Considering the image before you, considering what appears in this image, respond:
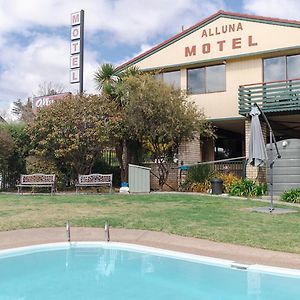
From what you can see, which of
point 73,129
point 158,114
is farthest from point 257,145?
point 73,129

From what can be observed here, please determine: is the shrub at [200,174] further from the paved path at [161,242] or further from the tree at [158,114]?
the paved path at [161,242]

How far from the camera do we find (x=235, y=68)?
74.1 feet

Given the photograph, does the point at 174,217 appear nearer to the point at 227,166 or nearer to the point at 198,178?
the point at 198,178

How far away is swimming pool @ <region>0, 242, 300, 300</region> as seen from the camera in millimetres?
6281

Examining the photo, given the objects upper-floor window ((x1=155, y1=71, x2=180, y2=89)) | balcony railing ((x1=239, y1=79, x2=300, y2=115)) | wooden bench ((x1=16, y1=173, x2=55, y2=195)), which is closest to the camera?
balcony railing ((x1=239, y1=79, x2=300, y2=115))

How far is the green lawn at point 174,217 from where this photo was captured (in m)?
9.07

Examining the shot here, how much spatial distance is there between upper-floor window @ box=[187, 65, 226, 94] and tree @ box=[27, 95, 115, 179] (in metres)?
5.61

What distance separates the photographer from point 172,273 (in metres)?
7.27

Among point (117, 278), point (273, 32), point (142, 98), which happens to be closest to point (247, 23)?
point (273, 32)

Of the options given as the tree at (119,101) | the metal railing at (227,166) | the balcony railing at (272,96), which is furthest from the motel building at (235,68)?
the tree at (119,101)

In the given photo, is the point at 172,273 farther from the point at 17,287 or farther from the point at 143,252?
the point at 17,287

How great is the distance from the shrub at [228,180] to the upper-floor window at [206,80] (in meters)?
5.27

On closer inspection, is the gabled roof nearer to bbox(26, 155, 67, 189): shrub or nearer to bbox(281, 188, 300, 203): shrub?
bbox(26, 155, 67, 189): shrub

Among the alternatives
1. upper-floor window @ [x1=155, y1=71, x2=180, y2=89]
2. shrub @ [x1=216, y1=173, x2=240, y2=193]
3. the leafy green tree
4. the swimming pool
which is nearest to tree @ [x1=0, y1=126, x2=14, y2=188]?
the leafy green tree
